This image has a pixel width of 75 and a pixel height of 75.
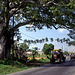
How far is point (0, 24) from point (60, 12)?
8.70 meters

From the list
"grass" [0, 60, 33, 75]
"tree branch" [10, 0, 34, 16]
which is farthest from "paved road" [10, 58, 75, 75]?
"tree branch" [10, 0, 34, 16]

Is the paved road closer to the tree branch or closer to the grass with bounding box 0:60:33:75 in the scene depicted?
the grass with bounding box 0:60:33:75

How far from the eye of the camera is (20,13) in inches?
973

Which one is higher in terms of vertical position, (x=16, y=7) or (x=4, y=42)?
(x=16, y=7)

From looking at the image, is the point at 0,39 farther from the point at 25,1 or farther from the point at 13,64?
the point at 25,1

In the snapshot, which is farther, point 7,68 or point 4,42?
point 4,42

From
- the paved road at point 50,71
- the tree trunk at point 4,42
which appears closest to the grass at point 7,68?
the paved road at point 50,71

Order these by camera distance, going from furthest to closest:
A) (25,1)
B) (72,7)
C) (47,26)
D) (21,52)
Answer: (21,52) → (47,26) → (25,1) → (72,7)

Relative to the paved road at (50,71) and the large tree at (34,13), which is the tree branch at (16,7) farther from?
the paved road at (50,71)

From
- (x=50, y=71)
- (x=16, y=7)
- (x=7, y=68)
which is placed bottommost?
(x=50, y=71)

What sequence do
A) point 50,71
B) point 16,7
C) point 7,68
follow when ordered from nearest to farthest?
1. point 50,71
2. point 7,68
3. point 16,7

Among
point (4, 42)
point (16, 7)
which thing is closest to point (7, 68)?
point (4, 42)

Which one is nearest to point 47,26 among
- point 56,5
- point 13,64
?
point 56,5

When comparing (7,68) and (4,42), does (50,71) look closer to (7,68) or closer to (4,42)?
(7,68)
